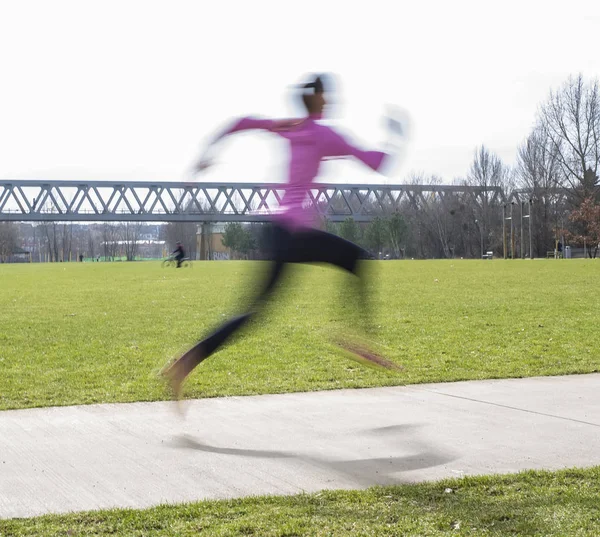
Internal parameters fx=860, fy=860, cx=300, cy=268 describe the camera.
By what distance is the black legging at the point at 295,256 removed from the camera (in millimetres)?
5079

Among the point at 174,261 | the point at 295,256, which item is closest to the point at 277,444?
the point at 295,256

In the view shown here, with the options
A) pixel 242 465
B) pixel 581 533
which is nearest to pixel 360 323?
pixel 242 465

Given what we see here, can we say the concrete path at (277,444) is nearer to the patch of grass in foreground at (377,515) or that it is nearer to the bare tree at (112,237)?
the patch of grass in foreground at (377,515)

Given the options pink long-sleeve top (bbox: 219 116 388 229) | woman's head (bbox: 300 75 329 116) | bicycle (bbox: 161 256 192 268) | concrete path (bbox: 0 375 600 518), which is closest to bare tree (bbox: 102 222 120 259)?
bicycle (bbox: 161 256 192 268)

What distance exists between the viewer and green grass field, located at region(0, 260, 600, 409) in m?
8.73

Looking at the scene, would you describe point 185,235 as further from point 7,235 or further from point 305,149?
point 7,235

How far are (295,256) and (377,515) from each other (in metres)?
1.57

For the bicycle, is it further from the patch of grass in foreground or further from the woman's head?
the patch of grass in foreground

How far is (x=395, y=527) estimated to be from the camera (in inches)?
167

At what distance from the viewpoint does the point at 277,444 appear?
20.0 ft

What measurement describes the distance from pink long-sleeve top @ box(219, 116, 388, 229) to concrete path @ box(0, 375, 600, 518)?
5.67ft

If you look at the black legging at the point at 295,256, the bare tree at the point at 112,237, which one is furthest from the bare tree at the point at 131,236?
the black legging at the point at 295,256

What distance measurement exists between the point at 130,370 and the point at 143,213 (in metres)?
3.89

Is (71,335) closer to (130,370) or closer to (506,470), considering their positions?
(130,370)
